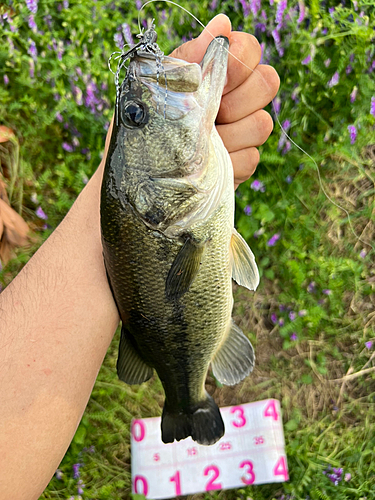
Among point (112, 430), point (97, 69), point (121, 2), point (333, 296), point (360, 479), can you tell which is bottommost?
point (360, 479)

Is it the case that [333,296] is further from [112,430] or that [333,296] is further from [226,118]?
[112,430]

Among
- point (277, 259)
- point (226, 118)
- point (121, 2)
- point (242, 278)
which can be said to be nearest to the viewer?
→ point (242, 278)

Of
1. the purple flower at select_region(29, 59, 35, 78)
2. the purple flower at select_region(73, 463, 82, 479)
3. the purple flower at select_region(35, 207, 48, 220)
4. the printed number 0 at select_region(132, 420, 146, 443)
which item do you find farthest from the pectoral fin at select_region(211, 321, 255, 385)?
the purple flower at select_region(29, 59, 35, 78)

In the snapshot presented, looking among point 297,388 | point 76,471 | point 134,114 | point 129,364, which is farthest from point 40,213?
point 297,388

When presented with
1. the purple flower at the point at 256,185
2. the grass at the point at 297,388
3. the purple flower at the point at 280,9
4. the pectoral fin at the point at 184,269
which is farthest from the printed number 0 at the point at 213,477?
the purple flower at the point at 280,9

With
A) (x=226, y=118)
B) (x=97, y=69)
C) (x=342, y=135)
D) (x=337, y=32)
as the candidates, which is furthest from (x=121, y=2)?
(x=342, y=135)

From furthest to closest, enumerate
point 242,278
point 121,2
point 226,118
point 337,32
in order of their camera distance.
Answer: point 121,2, point 337,32, point 226,118, point 242,278
